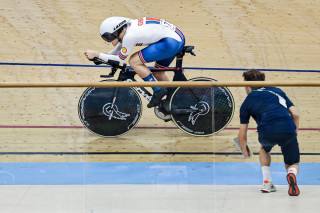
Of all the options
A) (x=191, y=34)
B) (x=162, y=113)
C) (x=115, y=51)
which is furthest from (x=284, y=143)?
(x=191, y=34)

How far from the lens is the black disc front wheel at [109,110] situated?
3273 millimetres

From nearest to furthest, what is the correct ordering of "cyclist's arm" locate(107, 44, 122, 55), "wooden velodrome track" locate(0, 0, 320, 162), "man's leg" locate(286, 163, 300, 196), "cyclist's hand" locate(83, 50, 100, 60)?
"man's leg" locate(286, 163, 300, 196), "cyclist's hand" locate(83, 50, 100, 60), "cyclist's arm" locate(107, 44, 122, 55), "wooden velodrome track" locate(0, 0, 320, 162)

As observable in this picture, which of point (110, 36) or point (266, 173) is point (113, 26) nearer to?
point (110, 36)

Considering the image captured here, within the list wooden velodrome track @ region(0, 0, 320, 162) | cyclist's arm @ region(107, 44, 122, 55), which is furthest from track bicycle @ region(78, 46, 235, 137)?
wooden velodrome track @ region(0, 0, 320, 162)

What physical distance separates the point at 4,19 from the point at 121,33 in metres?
1.76

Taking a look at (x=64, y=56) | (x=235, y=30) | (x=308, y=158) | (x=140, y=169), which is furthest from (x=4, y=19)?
(x=308, y=158)

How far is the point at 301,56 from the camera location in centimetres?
599

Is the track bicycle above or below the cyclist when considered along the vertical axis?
above

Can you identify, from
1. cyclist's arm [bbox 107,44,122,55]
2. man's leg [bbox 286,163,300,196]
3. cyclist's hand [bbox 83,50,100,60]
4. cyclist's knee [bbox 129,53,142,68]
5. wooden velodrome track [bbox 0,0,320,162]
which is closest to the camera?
man's leg [bbox 286,163,300,196]

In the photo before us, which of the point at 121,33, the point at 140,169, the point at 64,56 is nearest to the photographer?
the point at 140,169

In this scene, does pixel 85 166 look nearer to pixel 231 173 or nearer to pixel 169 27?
pixel 231 173

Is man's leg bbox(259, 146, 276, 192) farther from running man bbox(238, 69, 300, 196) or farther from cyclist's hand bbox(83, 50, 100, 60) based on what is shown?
cyclist's hand bbox(83, 50, 100, 60)

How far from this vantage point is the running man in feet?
10.6

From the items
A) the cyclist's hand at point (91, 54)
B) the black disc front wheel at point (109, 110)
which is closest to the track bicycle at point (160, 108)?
the black disc front wheel at point (109, 110)
